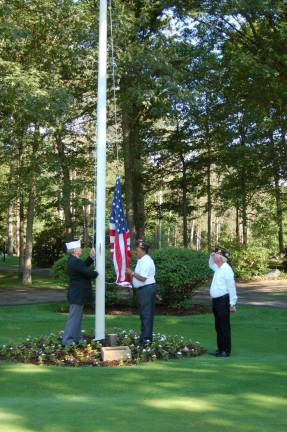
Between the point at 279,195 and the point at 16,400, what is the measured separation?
29.0 metres

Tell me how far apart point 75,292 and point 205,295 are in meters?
12.2

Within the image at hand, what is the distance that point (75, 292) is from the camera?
966 cm

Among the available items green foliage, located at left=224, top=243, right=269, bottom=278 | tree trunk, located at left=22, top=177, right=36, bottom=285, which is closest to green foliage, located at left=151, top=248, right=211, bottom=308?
tree trunk, located at left=22, top=177, right=36, bottom=285

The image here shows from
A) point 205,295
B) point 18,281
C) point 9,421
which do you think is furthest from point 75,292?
point 18,281

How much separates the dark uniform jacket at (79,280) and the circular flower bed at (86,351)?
0.71 m

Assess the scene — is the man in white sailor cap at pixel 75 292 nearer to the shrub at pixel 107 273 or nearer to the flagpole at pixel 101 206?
the flagpole at pixel 101 206

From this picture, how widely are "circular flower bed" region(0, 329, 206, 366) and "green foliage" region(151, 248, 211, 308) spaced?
5908 millimetres

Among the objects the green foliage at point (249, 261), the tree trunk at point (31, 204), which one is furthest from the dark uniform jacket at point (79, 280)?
the green foliage at point (249, 261)

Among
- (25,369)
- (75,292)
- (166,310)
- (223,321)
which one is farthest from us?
(166,310)

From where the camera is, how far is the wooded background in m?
19.5

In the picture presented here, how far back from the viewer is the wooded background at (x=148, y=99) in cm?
1953

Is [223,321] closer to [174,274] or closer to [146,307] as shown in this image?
[146,307]

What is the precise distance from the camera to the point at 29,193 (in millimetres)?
24500

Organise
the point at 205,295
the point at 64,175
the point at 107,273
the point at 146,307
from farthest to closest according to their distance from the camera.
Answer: the point at 64,175, the point at 205,295, the point at 107,273, the point at 146,307
